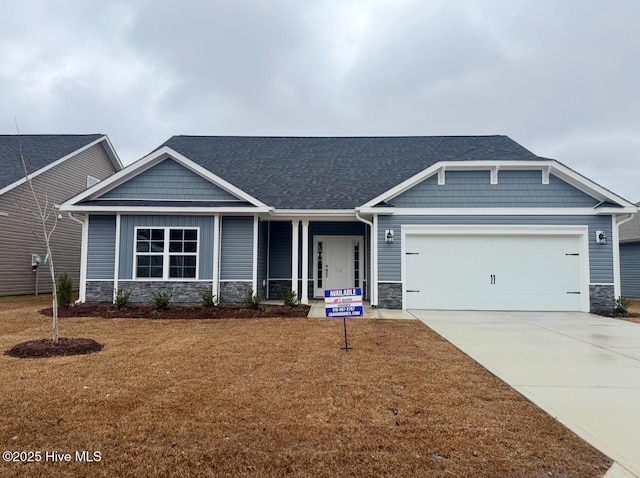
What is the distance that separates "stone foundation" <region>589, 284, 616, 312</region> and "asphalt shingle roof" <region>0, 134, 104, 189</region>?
1849 cm

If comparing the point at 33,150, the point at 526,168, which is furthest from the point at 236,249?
the point at 33,150

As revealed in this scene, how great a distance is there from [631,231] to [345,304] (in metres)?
16.6

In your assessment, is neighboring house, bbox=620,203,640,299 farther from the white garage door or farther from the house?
the white garage door

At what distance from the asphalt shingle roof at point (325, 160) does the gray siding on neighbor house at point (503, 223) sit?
1.54 meters

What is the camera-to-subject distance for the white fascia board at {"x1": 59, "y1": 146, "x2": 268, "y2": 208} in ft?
35.1

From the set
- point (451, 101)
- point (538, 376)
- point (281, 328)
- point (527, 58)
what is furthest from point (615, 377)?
point (451, 101)

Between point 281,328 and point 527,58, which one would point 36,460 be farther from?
point 527,58

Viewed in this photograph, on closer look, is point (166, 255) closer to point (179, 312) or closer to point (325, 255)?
point (179, 312)

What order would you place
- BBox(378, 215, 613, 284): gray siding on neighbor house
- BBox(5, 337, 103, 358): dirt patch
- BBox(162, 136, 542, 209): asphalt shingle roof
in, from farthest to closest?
BBox(162, 136, 542, 209): asphalt shingle roof < BBox(378, 215, 613, 284): gray siding on neighbor house < BBox(5, 337, 103, 358): dirt patch

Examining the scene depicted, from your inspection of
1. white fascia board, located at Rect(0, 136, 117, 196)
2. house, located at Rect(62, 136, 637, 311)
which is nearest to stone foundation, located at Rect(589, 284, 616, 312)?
house, located at Rect(62, 136, 637, 311)

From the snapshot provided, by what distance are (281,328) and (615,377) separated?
538 cm

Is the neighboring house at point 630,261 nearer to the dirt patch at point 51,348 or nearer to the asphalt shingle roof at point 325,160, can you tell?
the asphalt shingle roof at point 325,160

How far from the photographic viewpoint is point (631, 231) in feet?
54.3

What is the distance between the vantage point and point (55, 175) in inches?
605
